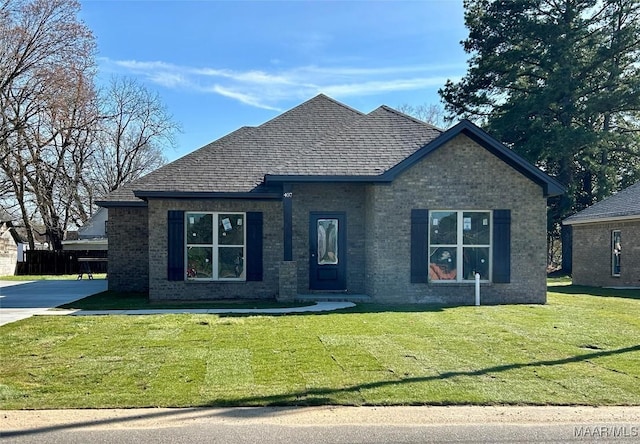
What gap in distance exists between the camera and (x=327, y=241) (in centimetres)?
1611

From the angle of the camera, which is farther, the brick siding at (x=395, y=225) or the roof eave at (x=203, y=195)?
the roof eave at (x=203, y=195)

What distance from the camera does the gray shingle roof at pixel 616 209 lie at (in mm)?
21203

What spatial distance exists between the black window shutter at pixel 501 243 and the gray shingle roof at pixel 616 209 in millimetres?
8283

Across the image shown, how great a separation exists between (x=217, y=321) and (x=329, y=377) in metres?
4.85

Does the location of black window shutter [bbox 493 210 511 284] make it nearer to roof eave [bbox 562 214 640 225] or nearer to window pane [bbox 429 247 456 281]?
window pane [bbox 429 247 456 281]

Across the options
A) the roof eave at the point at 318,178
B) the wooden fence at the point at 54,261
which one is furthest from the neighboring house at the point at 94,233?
the roof eave at the point at 318,178

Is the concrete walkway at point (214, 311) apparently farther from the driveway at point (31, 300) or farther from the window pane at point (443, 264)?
the window pane at point (443, 264)

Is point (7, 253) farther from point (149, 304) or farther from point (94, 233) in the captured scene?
point (149, 304)

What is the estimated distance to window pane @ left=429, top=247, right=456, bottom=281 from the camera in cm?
1502

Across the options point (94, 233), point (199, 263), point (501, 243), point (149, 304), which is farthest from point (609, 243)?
point (94, 233)

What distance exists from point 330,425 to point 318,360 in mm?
2426

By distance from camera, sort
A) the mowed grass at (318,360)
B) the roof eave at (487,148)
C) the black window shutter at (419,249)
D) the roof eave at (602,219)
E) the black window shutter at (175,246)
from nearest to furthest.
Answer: the mowed grass at (318,360), the roof eave at (487,148), the black window shutter at (419,249), the black window shutter at (175,246), the roof eave at (602,219)

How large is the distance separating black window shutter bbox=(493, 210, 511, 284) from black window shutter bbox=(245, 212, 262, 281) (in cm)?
625

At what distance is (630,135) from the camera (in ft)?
106
